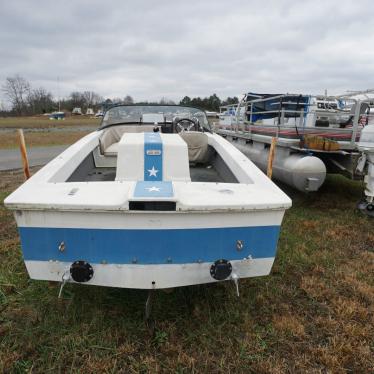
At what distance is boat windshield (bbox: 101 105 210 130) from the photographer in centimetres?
447

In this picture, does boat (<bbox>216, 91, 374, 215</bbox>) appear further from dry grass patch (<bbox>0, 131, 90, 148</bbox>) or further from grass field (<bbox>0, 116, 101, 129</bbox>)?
grass field (<bbox>0, 116, 101, 129</bbox>)

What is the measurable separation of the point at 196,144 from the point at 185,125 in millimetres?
592

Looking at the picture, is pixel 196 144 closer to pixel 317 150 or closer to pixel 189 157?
A: pixel 189 157

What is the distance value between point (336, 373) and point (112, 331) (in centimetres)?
147

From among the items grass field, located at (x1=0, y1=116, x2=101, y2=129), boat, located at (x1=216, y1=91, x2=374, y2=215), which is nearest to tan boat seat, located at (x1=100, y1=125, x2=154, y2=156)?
boat, located at (x1=216, y1=91, x2=374, y2=215)

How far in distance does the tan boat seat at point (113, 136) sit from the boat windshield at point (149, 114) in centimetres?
22

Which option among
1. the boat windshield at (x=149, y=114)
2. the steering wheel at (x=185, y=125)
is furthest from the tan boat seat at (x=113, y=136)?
the steering wheel at (x=185, y=125)

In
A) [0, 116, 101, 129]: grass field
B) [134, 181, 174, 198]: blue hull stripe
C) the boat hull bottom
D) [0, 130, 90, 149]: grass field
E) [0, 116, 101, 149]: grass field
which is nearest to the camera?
[134, 181, 174, 198]: blue hull stripe

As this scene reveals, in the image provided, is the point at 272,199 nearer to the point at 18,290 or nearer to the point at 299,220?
the point at 18,290

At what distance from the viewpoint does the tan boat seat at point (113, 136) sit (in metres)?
3.74

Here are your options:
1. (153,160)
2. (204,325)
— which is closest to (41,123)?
(153,160)

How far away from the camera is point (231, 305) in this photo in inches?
100

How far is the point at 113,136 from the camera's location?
411 cm

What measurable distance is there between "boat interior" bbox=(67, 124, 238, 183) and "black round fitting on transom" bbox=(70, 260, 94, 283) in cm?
145
